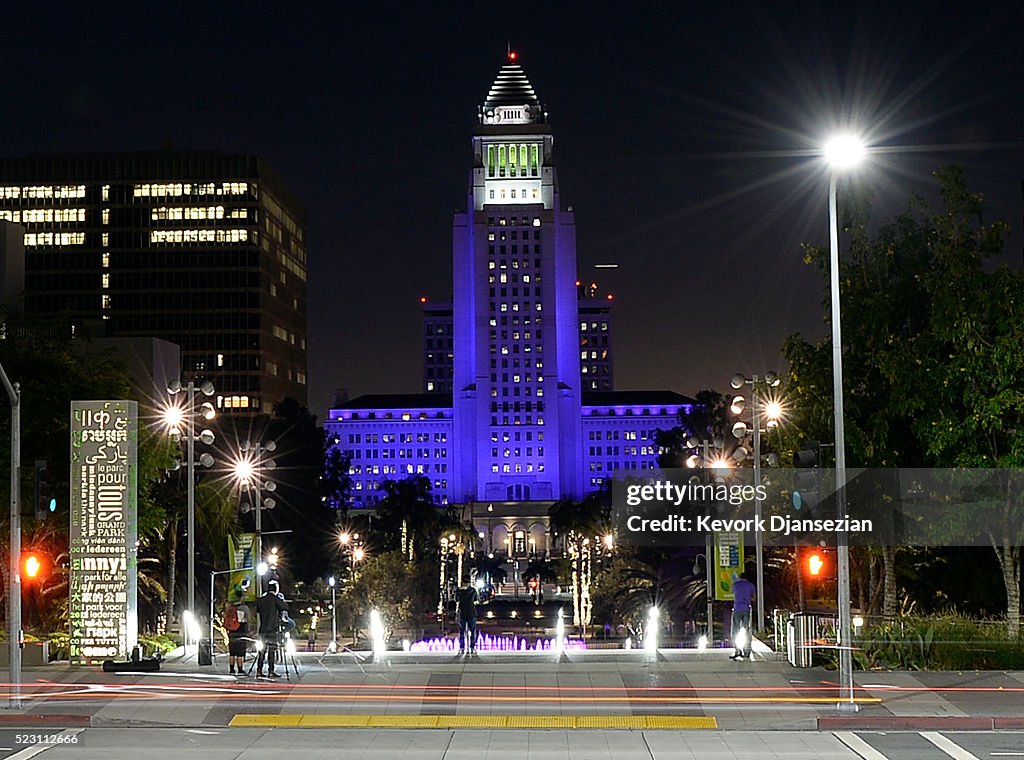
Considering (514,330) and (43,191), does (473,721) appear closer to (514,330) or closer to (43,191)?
(43,191)

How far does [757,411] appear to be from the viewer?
35.8 m

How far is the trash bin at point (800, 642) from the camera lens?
26.8m

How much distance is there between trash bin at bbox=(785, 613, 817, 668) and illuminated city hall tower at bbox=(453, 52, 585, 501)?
163291mm

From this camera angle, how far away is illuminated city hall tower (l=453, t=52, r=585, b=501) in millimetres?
191125

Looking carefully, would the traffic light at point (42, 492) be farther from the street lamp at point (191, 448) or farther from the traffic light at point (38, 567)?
the traffic light at point (38, 567)

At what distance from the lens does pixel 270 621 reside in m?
24.7

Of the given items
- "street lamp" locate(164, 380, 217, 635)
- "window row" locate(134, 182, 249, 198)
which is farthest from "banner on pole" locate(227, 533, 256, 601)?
"window row" locate(134, 182, 249, 198)

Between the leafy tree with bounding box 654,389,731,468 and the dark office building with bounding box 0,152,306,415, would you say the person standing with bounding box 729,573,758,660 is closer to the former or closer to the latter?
the leafy tree with bounding box 654,389,731,468

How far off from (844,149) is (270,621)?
1322 cm

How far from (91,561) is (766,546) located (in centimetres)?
2491

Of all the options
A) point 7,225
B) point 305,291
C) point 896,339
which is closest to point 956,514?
point 896,339

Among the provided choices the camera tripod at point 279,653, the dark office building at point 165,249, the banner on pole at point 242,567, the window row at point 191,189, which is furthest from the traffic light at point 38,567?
the window row at point 191,189

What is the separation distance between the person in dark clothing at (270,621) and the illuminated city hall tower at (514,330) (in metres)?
Answer: 165

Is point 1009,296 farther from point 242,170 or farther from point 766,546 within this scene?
point 242,170
